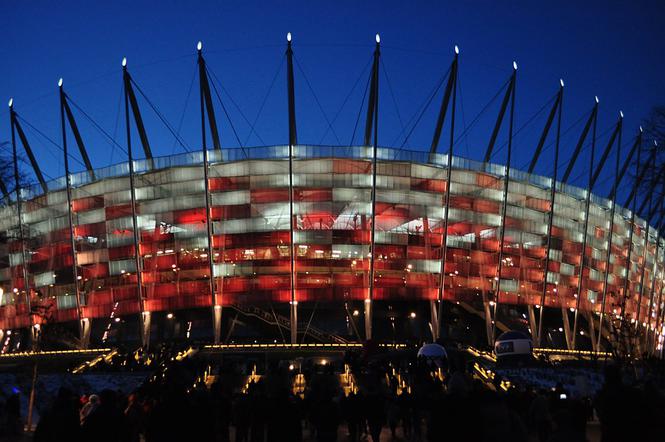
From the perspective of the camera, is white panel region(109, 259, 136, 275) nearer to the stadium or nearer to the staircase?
the stadium

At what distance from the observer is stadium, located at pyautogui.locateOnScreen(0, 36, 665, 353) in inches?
2778

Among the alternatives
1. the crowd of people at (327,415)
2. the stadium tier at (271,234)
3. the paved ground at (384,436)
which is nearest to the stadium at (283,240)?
the stadium tier at (271,234)

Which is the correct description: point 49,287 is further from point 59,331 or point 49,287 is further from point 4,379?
point 4,379

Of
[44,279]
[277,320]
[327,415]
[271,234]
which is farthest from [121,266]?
[327,415]

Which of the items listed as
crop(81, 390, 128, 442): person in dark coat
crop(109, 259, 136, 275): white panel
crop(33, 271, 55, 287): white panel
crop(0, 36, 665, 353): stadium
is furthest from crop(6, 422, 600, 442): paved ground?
crop(33, 271, 55, 287): white panel

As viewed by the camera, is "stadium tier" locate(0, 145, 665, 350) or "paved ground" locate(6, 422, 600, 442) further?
"stadium tier" locate(0, 145, 665, 350)

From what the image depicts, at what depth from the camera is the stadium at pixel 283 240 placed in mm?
70562

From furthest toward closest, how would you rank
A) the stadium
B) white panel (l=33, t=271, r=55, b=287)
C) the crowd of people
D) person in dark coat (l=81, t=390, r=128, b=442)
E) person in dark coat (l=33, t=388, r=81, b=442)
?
white panel (l=33, t=271, r=55, b=287), the stadium, person in dark coat (l=33, t=388, r=81, b=442), person in dark coat (l=81, t=390, r=128, b=442), the crowd of people

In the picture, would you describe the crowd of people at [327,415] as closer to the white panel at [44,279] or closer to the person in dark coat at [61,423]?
the person in dark coat at [61,423]

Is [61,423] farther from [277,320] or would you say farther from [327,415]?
[277,320]

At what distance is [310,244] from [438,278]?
13.0 meters

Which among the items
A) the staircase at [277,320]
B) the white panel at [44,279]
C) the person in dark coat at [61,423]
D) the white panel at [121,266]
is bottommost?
the person in dark coat at [61,423]

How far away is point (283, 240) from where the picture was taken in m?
71.2

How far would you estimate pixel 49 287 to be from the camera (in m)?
76.2
